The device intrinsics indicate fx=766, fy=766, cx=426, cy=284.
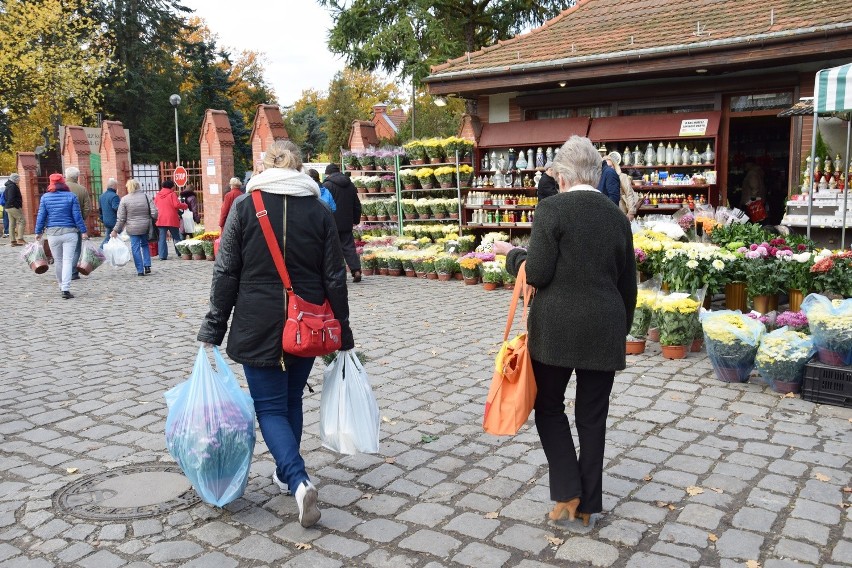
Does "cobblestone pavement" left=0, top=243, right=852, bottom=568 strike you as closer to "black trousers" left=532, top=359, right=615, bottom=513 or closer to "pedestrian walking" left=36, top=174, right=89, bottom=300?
"black trousers" left=532, top=359, right=615, bottom=513

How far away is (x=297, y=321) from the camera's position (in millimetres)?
3854

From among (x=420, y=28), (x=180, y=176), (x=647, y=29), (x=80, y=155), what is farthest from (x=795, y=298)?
(x=420, y=28)

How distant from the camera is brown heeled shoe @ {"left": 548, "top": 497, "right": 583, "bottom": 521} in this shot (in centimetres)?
384

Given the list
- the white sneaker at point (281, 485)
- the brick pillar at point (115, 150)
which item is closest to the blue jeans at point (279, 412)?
the white sneaker at point (281, 485)

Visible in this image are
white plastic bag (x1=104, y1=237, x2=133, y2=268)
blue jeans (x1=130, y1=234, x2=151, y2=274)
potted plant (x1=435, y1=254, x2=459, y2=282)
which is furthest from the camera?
blue jeans (x1=130, y1=234, x2=151, y2=274)

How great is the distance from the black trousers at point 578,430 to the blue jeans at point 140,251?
12.2 m

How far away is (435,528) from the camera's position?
3.92 m

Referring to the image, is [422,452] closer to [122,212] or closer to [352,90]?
[122,212]

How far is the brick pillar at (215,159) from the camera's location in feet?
66.6

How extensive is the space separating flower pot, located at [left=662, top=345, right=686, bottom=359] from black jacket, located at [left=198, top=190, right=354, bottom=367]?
433 cm

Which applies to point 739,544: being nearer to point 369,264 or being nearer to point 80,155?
point 369,264

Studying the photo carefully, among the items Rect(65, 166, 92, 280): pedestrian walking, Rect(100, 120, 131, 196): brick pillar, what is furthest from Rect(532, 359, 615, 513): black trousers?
Rect(100, 120, 131, 196): brick pillar

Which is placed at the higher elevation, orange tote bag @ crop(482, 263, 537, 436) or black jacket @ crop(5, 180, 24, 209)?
black jacket @ crop(5, 180, 24, 209)

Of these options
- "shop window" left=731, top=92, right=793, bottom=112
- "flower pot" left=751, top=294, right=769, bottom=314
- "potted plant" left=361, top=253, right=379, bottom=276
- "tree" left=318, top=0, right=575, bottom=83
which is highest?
"tree" left=318, top=0, right=575, bottom=83
